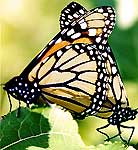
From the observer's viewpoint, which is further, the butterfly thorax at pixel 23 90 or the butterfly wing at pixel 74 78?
the butterfly wing at pixel 74 78

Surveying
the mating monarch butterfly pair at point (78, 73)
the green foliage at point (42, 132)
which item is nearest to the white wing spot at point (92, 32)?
the mating monarch butterfly pair at point (78, 73)

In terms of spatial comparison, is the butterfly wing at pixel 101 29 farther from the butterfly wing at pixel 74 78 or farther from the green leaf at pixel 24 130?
the green leaf at pixel 24 130

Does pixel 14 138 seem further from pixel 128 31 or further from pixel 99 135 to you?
pixel 128 31

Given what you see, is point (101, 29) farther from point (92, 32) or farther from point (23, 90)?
point (23, 90)

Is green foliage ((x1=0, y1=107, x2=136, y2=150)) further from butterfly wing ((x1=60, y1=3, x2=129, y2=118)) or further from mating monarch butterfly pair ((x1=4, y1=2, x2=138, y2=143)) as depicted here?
butterfly wing ((x1=60, y1=3, x2=129, y2=118))

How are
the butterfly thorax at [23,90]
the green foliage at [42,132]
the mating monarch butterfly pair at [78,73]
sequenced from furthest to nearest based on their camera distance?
the mating monarch butterfly pair at [78,73] < the butterfly thorax at [23,90] < the green foliage at [42,132]

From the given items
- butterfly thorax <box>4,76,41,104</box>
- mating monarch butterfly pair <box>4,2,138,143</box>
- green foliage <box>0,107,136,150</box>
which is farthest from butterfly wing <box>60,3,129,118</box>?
green foliage <box>0,107,136,150</box>

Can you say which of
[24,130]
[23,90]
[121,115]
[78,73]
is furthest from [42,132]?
[78,73]
